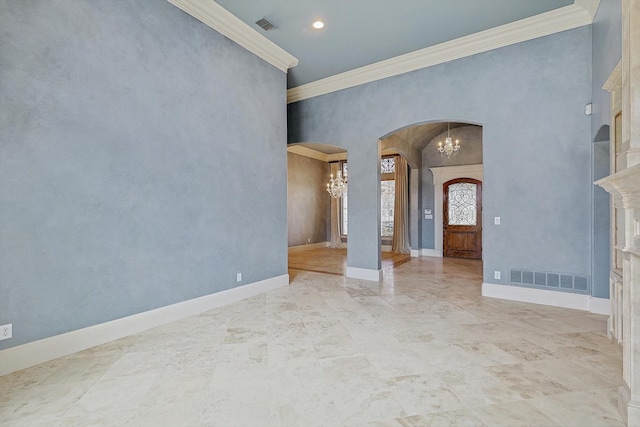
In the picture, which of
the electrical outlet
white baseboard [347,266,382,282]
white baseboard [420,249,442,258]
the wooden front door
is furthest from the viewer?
white baseboard [420,249,442,258]

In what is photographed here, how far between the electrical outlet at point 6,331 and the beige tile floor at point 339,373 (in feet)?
1.02

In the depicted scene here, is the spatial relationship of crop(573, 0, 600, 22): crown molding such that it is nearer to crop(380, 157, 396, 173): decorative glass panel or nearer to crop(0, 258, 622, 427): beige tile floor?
crop(0, 258, 622, 427): beige tile floor

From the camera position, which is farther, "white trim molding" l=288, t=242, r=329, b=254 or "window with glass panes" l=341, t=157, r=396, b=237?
"window with glass panes" l=341, t=157, r=396, b=237

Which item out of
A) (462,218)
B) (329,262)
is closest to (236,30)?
(329,262)

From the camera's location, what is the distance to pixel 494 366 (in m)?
2.53

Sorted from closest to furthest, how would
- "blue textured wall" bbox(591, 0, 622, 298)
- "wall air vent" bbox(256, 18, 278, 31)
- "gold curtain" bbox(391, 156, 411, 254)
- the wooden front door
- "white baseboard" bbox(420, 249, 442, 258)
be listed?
"blue textured wall" bbox(591, 0, 622, 298) < "wall air vent" bbox(256, 18, 278, 31) < the wooden front door < "white baseboard" bbox(420, 249, 442, 258) < "gold curtain" bbox(391, 156, 411, 254)

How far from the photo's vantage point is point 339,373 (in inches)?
96.2

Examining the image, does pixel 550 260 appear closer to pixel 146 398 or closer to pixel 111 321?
pixel 146 398

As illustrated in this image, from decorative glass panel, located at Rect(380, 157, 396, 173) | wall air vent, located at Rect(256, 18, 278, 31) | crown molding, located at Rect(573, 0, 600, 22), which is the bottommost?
decorative glass panel, located at Rect(380, 157, 396, 173)

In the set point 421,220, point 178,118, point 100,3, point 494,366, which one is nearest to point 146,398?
point 494,366

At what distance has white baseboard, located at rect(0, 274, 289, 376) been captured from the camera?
2543mm

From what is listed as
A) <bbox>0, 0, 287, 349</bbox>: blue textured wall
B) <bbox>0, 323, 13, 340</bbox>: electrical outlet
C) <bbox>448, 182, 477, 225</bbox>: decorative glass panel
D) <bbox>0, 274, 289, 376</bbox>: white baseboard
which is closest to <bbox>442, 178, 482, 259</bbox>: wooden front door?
<bbox>448, 182, 477, 225</bbox>: decorative glass panel

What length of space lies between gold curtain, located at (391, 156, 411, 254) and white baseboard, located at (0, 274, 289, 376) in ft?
21.0

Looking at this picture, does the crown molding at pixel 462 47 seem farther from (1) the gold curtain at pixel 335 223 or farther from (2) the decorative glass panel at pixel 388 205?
(1) the gold curtain at pixel 335 223
